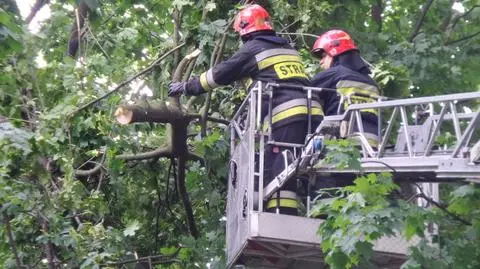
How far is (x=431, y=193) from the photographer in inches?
321

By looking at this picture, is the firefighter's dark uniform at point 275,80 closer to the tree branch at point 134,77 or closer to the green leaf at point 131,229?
the tree branch at point 134,77

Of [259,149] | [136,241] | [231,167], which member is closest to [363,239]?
[259,149]

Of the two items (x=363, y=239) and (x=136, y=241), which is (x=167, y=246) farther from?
(x=363, y=239)

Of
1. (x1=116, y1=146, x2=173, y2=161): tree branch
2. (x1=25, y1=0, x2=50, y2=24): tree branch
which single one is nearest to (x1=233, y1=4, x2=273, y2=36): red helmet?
(x1=116, y1=146, x2=173, y2=161): tree branch

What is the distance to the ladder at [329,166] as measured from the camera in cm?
674

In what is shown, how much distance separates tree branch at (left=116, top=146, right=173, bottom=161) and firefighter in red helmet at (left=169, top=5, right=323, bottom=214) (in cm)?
141

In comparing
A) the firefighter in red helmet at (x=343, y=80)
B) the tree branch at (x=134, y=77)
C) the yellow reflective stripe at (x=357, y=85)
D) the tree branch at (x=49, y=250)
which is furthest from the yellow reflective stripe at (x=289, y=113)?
the tree branch at (x=49, y=250)

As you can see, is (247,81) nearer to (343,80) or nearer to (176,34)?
(343,80)

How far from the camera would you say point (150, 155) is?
33.9ft

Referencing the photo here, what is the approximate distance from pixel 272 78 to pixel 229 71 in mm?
352

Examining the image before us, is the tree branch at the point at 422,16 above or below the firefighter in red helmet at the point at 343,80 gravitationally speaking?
above

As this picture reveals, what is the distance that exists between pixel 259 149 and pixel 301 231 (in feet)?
2.25

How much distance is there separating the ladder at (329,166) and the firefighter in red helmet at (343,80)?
181 millimetres

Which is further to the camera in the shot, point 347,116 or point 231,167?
point 231,167
